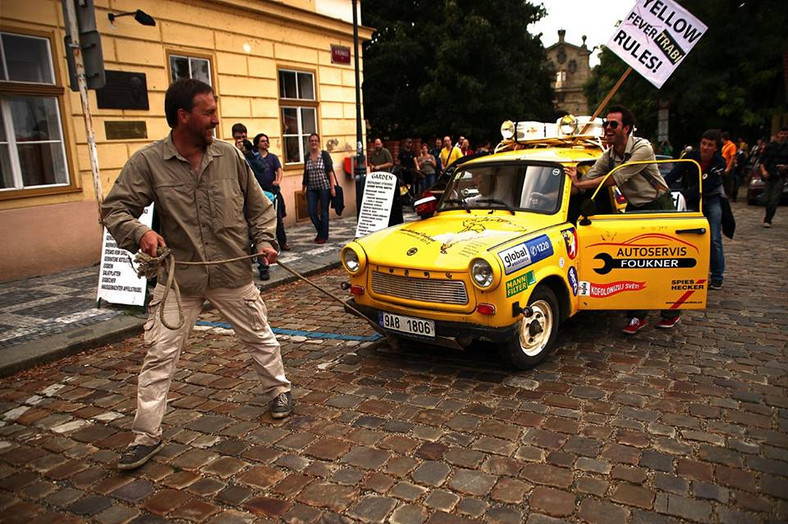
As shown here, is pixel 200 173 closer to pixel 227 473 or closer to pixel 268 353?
pixel 268 353

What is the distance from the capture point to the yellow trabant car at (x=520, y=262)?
168 inches

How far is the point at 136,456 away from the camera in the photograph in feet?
10.9

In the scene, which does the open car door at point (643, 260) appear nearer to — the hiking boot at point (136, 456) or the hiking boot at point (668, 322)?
the hiking boot at point (668, 322)

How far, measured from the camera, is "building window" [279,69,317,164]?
12955mm

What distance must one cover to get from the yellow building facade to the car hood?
19.5ft

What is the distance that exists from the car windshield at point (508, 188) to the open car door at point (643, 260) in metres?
0.40

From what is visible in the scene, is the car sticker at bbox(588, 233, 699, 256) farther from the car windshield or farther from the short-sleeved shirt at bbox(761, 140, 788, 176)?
the short-sleeved shirt at bbox(761, 140, 788, 176)

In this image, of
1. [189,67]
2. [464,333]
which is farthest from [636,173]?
[189,67]

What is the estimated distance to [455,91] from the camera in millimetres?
24188

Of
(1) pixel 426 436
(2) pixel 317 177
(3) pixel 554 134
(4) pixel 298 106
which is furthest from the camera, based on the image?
(4) pixel 298 106

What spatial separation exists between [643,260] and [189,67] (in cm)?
915

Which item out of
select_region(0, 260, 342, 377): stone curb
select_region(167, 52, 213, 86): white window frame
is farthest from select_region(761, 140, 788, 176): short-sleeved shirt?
select_region(0, 260, 342, 377): stone curb

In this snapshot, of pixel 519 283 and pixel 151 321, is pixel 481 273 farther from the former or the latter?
pixel 151 321

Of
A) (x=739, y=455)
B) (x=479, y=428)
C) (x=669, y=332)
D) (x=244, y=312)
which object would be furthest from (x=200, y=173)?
(x=669, y=332)
